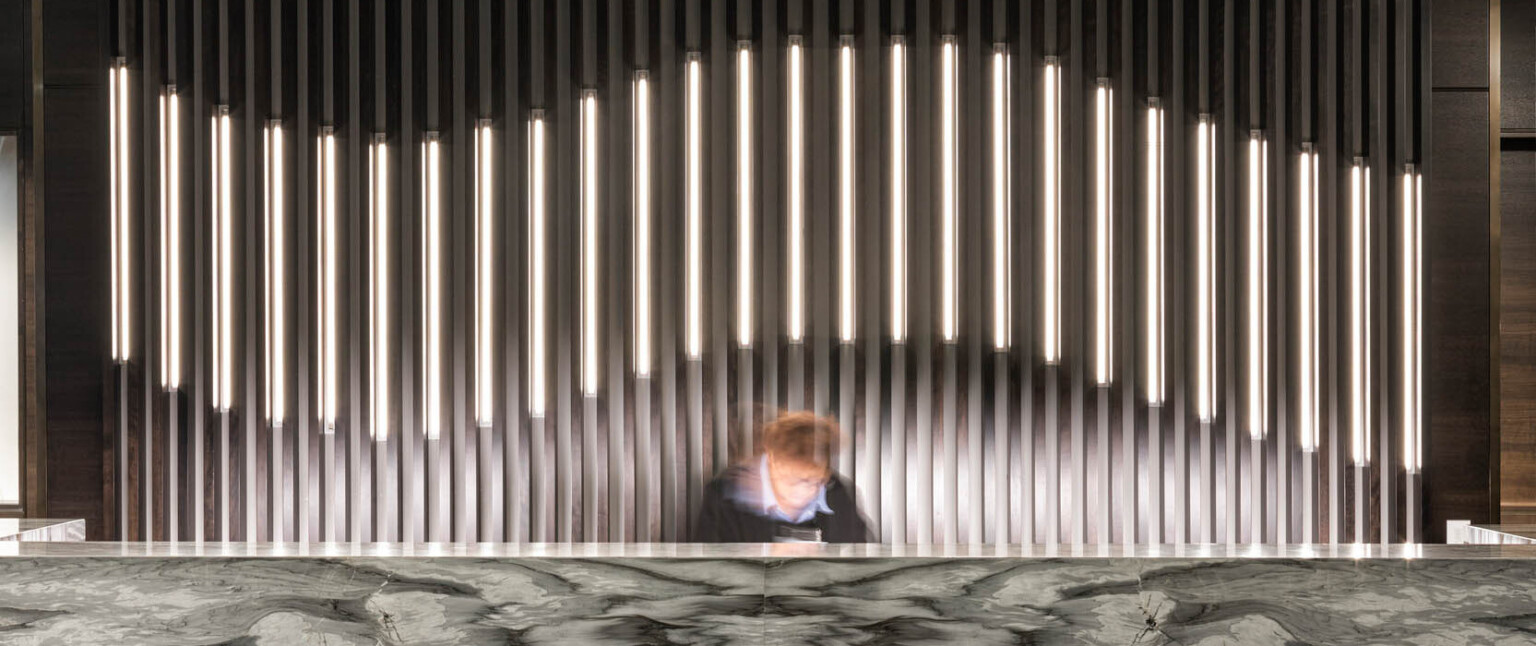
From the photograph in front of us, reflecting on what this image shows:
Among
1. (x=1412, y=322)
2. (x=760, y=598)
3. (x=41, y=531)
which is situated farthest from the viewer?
(x=1412, y=322)

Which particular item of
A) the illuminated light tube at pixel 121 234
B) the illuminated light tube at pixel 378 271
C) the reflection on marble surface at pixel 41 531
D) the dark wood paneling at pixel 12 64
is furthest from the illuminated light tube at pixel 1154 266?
the dark wood paneling at pixel 12 64

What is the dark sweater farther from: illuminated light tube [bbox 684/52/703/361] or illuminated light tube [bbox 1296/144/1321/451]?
illuminated light tube [bbox 1296/144/1321/451]

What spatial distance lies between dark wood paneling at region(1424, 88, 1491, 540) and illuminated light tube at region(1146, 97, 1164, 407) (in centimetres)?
68

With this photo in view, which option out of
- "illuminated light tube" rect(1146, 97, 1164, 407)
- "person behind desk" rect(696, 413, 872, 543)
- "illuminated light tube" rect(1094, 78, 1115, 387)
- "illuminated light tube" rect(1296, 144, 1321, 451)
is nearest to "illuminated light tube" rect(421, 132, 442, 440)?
"person behind desk" rect(696, 413, 872, 543)

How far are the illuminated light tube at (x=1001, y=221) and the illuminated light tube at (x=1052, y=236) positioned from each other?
0.30 feet

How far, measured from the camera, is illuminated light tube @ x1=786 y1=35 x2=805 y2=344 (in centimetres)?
279

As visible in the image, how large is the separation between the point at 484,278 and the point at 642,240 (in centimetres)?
43

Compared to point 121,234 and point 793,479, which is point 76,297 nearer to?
point 121,234

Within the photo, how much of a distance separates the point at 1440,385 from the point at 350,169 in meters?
2.89

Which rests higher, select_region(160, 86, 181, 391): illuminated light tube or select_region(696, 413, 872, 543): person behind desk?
select_region(160, 86, 181, 391): illuminated light tube

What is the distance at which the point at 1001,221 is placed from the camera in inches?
109

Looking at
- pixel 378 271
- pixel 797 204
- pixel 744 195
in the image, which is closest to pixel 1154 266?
pixel 797 204

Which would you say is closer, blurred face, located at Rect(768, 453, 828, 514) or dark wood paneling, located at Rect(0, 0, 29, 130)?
blurred face, located at Rect(768, 453, 828, 514)

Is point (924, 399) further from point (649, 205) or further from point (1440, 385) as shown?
point (1440, 385)
